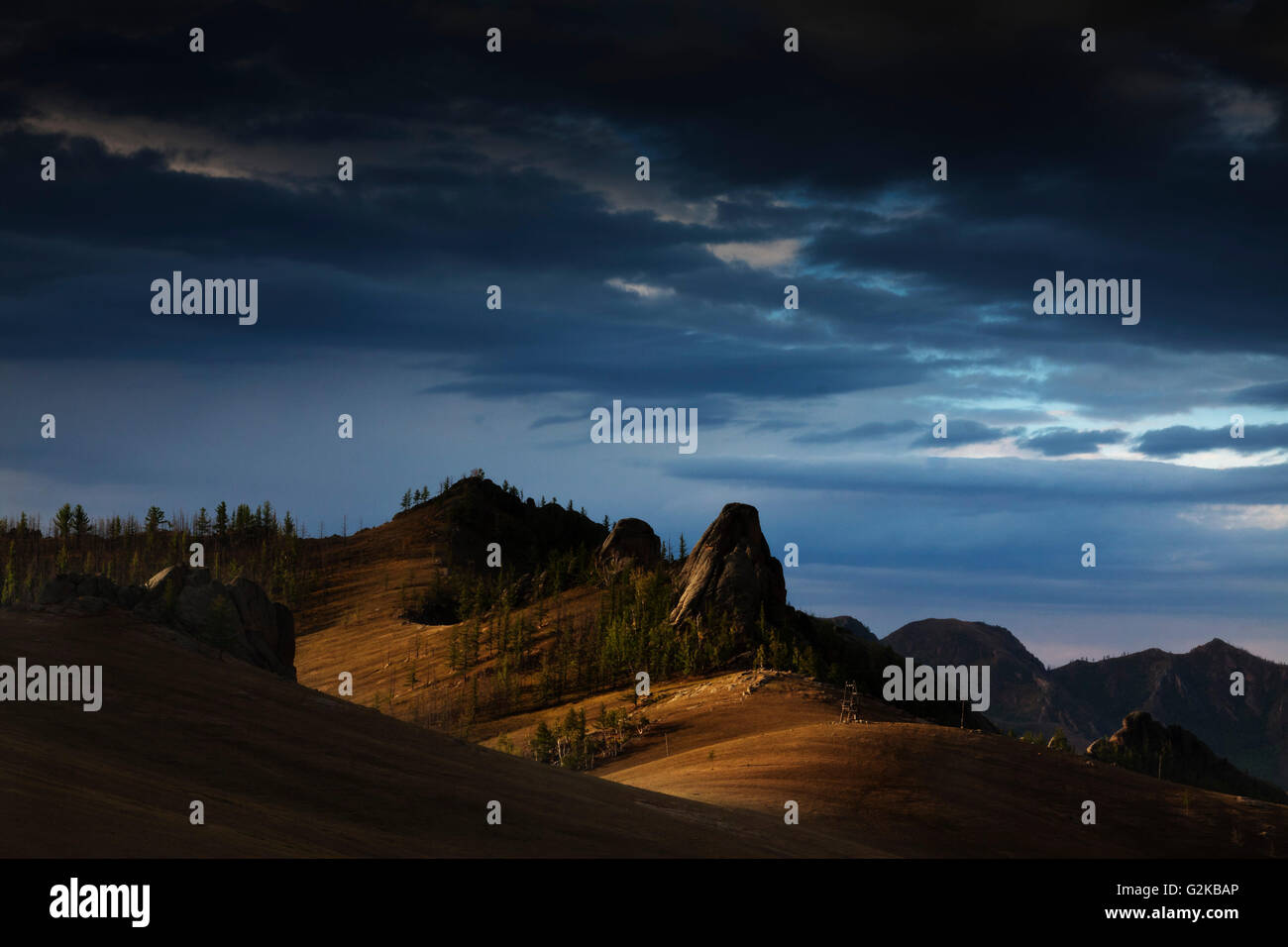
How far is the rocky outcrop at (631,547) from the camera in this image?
63.5 meters

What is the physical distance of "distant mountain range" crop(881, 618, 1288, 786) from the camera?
177m

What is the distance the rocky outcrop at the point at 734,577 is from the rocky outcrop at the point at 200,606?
2132 cm

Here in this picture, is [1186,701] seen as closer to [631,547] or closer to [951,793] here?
[631,547]

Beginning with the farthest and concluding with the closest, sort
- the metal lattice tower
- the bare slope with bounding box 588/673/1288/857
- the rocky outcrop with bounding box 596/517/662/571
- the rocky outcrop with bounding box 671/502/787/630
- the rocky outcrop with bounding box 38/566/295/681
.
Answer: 1. the rocky outcrop with bounding box 596/517/662/571
2. the rocky outcrop with bounding box 671/502/787/630
3. the metal lattice tower
4. the bare slope with bounding box 588/673/1288/857
5. the rocky outcrop with bounding box 38/566/295/681

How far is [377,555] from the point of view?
293 ft

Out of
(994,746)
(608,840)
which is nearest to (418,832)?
(608,840)

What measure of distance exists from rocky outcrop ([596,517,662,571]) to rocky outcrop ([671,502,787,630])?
10.9m

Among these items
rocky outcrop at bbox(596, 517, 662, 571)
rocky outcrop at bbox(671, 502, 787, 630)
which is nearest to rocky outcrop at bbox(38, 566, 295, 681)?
rocky outcrop at bbox(671, 502, 787, 630)

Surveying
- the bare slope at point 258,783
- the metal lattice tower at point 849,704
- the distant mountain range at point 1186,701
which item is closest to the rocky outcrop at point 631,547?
the metal lattice tower at point 849,704

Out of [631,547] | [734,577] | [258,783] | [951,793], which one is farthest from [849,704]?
[631,547]

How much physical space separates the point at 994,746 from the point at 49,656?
79.1 feet

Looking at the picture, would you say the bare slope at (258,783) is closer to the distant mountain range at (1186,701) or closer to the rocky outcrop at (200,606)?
the rocky outcrop at (200,606)

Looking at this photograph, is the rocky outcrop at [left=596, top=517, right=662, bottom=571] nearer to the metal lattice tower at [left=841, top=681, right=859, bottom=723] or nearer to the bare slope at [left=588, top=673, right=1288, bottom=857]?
the metal lattice tower at [left=841, top=681, right=859, bottom=723]
